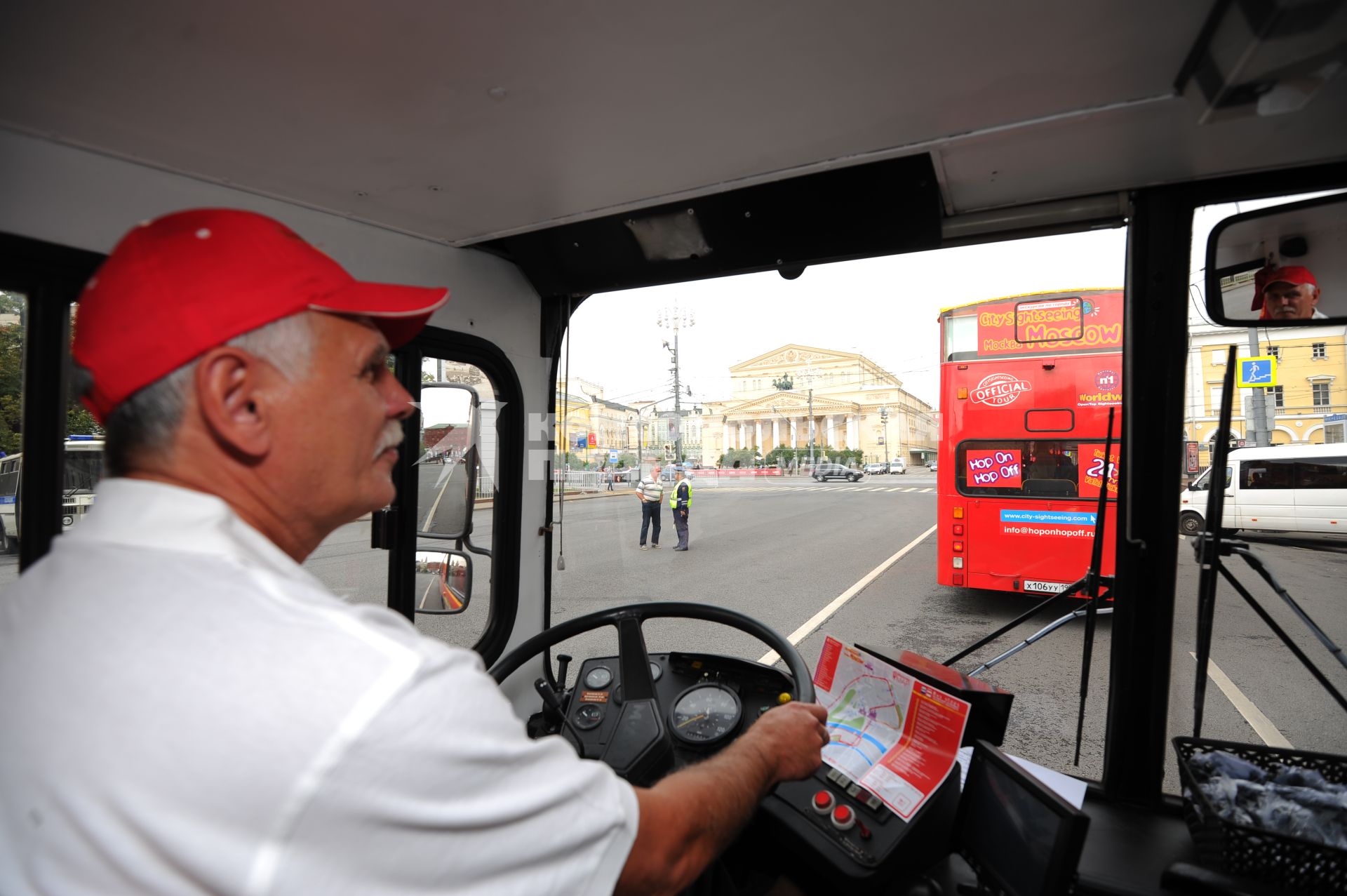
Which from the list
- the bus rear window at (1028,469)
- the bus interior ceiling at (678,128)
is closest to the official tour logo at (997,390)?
the bus rear window at (1028,469)

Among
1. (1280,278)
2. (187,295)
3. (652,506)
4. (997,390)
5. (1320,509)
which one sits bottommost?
(652,506)

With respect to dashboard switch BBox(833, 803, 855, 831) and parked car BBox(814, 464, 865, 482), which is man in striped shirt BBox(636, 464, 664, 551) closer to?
dashboard switch BBox(833, 803, 855, 831)

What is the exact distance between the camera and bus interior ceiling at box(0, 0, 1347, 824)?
127 cm

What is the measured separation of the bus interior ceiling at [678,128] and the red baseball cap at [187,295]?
26.1 inches

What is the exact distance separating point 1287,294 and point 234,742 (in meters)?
2.43

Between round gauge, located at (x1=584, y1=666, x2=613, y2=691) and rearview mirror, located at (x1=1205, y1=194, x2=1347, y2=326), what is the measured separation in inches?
75.6

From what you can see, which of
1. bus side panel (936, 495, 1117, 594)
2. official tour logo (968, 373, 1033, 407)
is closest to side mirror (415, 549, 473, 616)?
official tour logo (968, 373, 1033, 407)

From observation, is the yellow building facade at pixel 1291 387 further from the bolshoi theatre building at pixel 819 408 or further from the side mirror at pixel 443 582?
the side mirror at pixel 443 582

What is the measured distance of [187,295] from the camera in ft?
2.49

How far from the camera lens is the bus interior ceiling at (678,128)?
1.27 m

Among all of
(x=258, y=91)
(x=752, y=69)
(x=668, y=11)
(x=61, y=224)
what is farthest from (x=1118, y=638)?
(x=61, y=224)

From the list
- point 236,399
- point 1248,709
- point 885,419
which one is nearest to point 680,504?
point 885,419

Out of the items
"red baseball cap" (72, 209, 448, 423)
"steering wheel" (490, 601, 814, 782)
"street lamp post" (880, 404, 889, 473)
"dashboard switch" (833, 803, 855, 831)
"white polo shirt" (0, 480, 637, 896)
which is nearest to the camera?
"white polo shirt" (0, 480, 637, 896)

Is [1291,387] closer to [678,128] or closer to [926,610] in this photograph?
[678,128]
